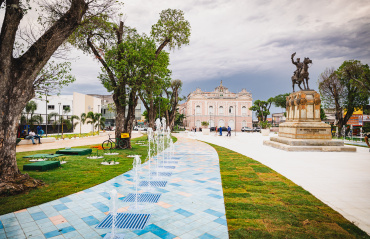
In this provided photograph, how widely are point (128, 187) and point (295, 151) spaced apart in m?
12.0

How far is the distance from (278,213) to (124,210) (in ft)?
10.3

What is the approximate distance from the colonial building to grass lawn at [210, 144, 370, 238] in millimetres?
57247

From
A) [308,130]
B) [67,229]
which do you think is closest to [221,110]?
[308,130]

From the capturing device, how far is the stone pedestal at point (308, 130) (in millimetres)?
14367

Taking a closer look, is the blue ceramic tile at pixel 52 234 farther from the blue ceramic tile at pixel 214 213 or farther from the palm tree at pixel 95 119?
the palm tree at pixel 95 119

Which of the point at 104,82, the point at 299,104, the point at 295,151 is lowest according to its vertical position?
the point at 295,151

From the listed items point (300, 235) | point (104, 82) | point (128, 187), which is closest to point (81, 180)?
point (128, 187)

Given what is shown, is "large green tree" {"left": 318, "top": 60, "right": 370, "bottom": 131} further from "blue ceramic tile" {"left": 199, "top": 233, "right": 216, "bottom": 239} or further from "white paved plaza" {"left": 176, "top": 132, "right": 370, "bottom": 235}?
"blue ceramic tile" {"left": 199, "top": 233, "right": 216, "bottom": 239}

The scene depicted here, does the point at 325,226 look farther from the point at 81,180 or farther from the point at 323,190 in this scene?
the point at 81,180

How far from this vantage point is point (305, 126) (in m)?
15.1

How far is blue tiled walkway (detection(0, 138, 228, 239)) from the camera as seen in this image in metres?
3.45

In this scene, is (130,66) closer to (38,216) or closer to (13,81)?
(13,81)

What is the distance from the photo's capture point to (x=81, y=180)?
654 cm

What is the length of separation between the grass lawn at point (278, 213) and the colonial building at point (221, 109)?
57247 mm
